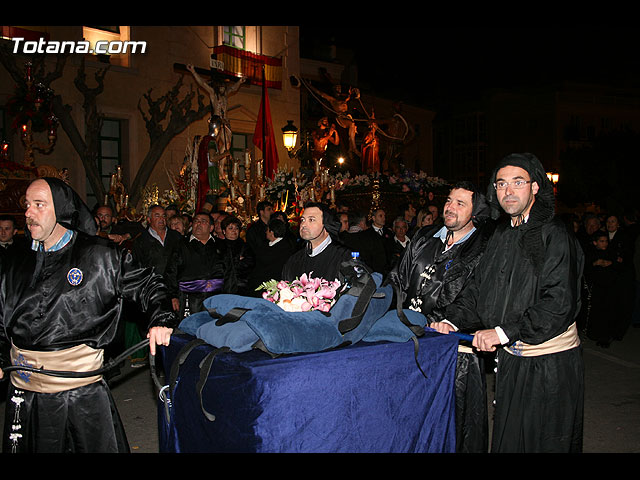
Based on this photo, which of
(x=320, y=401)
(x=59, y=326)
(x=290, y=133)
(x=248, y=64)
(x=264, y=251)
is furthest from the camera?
(x=248, y=64)

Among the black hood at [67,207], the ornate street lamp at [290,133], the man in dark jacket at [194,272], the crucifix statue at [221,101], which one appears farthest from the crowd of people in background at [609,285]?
the black hood at [67,207]

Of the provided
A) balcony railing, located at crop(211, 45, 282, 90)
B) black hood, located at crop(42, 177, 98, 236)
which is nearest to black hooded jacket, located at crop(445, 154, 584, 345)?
black hood, located at crop(42, 177, 98, 236)

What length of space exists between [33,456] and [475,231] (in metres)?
3.34

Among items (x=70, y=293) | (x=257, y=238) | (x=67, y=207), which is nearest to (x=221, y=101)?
(x=257, y=238)

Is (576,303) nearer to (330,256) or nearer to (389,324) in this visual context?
(389,324)

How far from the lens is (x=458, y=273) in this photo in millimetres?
4488

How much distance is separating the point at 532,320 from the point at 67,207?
2.76 meters

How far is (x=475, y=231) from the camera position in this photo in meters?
4.67

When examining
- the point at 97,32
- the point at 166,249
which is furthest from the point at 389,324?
the point at 97,32

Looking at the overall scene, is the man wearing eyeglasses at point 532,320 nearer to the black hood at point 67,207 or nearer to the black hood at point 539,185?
the black hood at point 539,185

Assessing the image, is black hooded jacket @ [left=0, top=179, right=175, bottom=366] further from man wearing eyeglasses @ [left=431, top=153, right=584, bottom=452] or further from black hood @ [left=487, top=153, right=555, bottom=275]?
black hood @ [left=487, top=153, right=555, bottom=275]

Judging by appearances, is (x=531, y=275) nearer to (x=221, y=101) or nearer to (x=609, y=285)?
(x=609, y=285)

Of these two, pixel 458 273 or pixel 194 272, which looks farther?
pixel 194 272

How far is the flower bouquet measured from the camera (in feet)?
10.6
